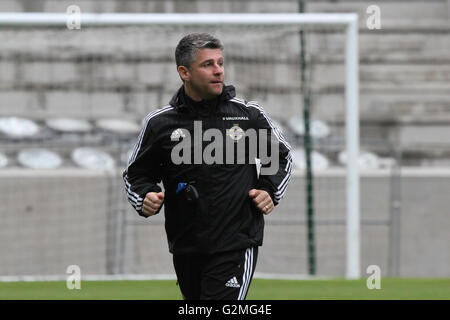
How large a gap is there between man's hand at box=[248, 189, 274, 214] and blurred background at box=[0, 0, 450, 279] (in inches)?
219

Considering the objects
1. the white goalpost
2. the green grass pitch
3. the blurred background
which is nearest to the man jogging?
the green grass pitch

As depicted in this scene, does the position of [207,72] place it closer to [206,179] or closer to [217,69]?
[217,69]

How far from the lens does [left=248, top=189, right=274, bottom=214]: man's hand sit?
464 centimetres

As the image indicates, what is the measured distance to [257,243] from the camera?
15.5ft

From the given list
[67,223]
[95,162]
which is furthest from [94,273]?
[95,162]

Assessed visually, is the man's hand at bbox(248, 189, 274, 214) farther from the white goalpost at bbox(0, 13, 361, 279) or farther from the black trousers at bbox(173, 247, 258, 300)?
the white goalpost at bbox(0, 13, 361, 279)

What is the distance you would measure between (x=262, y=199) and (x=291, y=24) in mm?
5441

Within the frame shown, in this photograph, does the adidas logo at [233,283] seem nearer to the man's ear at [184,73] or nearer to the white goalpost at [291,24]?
the man's ear at [184,73]

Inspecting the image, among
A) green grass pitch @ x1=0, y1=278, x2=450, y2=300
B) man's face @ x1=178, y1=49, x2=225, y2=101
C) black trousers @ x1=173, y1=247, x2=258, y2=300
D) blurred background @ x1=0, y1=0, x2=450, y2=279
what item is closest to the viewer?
black trousers @ x1=173, y1=247, x2=258, y2=300

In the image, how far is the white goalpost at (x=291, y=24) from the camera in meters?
9.59

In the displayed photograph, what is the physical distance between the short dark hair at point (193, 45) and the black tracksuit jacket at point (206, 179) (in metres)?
0.18

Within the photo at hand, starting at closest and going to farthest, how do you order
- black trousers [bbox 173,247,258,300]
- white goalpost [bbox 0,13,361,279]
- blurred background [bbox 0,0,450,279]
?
black trousers [bbox 173,247,258,300] → white goalpost [bbox 0,13,361,279] → blurred background [bbox 0,0,450,279]

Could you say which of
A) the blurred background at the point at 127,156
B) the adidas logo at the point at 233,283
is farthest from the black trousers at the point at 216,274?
the blurred background at the point at 127,156

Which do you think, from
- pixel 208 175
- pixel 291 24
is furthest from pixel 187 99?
pixel 291 24
